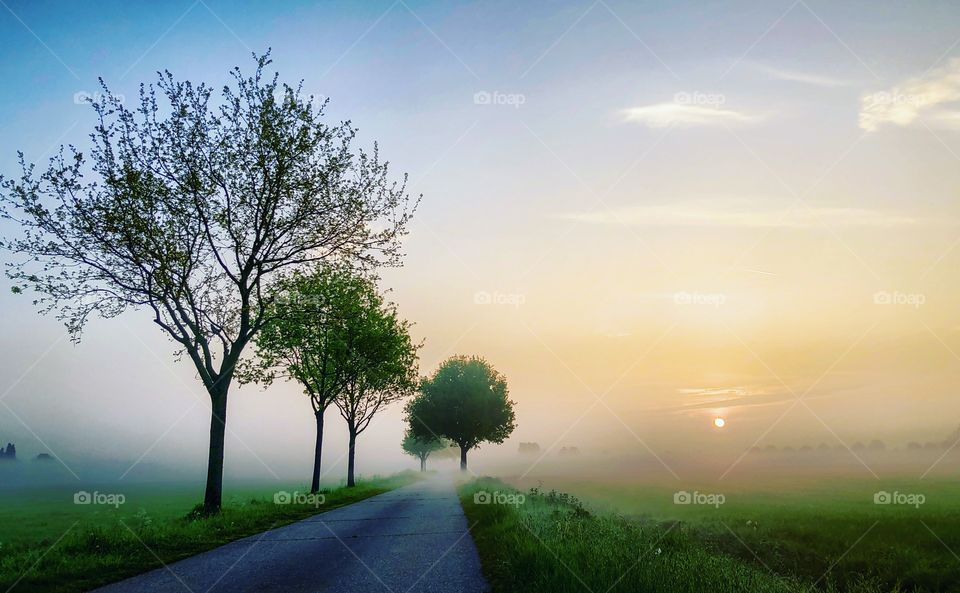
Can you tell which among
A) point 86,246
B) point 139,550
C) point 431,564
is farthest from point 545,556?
point 86,246

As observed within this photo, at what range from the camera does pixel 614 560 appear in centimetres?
814

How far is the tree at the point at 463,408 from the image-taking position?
69.3 metres

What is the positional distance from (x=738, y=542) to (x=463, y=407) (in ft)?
166

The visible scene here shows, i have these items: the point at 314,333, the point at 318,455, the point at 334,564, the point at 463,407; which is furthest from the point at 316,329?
the point at 463,407

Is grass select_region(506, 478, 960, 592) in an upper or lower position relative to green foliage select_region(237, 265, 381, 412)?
lower

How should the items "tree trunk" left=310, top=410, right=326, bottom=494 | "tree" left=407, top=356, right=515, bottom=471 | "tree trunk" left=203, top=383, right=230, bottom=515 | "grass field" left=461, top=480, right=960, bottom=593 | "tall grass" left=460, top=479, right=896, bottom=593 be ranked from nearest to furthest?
"tall grass" left=460, top=479, right=896, bottom=593 < "grass field" left=461, top=480, right=960, bottom=593 < "tree trunk" left=203, top=383, right=230, bottom=515 < "tree trunk" left=310, top=410, right=326, bottom=494 < "tree" left=407, top=356, right=515, bottom=471

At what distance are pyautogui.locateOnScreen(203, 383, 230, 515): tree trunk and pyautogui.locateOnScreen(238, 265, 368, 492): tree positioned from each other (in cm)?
411

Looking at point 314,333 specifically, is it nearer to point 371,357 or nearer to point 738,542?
point 371,357

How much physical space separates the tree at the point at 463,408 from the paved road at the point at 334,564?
175 feet

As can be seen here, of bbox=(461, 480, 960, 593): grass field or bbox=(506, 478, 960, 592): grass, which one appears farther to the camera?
bbox=(506, 478, 960, 592): grass

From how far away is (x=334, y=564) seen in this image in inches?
406

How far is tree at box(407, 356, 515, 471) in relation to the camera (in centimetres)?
6931

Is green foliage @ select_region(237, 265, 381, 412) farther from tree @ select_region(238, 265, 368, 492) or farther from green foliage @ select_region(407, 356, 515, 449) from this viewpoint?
green foliage @ select_region(407, 356, 515, 449)

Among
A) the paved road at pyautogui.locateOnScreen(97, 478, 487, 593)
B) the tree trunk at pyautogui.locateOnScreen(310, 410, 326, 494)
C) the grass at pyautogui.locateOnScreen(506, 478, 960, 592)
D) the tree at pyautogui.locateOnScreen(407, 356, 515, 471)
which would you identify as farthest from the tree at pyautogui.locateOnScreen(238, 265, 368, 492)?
the tree at pyautogui.locateOnScreen(407, 356, 515, 471)
